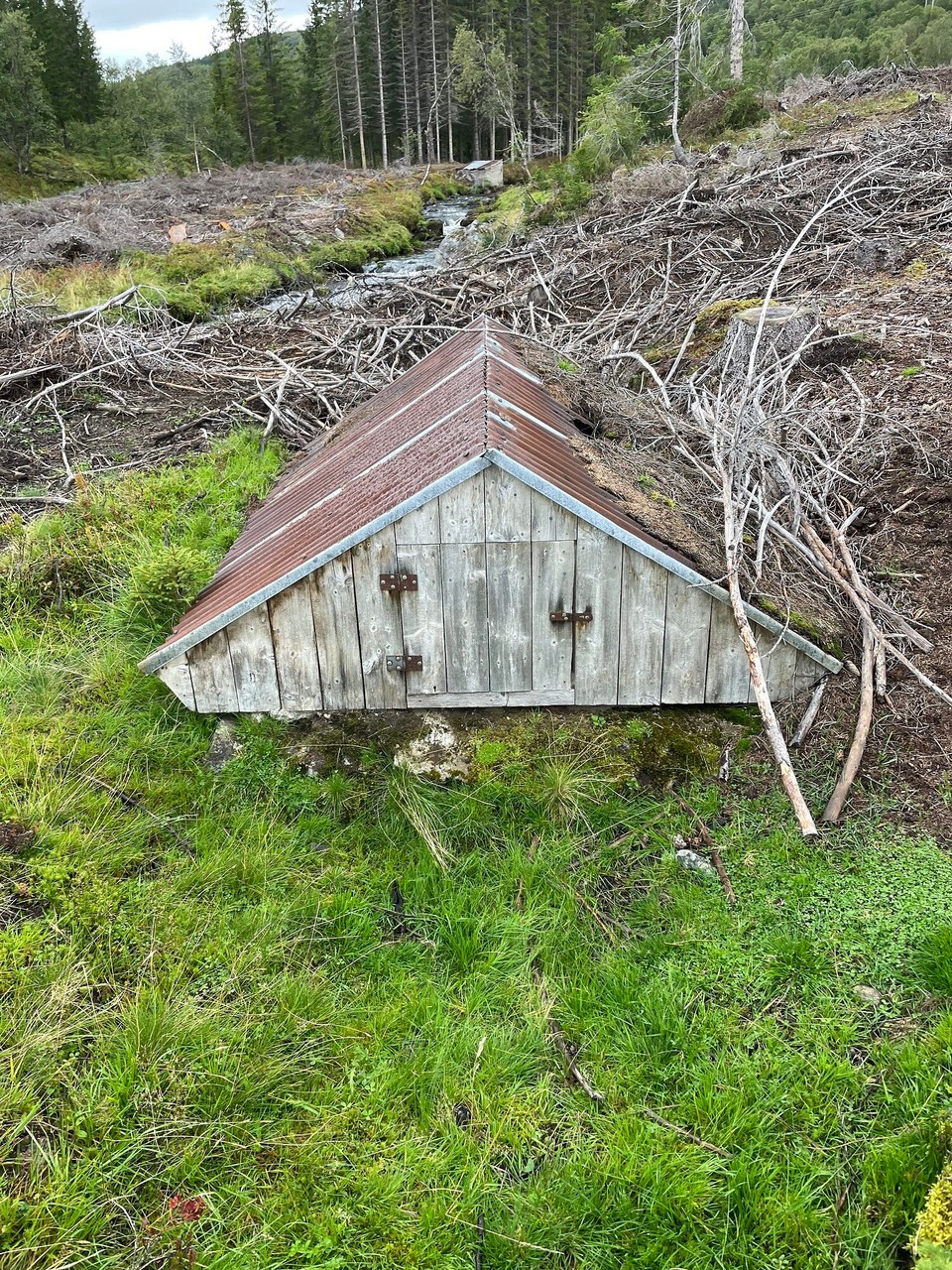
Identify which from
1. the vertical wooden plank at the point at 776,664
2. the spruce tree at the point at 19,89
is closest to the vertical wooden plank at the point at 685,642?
the vertical wooden plank at the point at 776,664

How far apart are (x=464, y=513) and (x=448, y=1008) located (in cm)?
219

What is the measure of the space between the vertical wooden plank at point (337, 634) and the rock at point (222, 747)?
0.53 meters

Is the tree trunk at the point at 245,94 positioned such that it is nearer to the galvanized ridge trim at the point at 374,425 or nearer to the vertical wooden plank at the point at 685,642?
→ the galvanized ridge trim at the point at 374,425

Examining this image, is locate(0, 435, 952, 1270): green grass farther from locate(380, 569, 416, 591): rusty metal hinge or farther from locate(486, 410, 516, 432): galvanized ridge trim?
locate(486, 410, 516, 432): galvanized ridge trim

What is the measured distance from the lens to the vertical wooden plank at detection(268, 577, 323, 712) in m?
4.29

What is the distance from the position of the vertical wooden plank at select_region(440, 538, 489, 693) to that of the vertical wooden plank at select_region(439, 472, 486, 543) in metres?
0.04

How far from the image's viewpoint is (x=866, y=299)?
8.65 m

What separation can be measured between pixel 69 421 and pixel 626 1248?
958 cm

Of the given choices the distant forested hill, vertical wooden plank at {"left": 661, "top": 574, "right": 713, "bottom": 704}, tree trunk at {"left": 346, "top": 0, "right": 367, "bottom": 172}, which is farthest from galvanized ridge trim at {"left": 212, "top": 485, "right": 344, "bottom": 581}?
tree trunk at {"left": 346, "top": 0, "right": 367, "bottom": 172}

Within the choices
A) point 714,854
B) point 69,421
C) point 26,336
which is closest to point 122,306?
point 26,336

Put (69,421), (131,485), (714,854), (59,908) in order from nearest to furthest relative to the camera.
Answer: (59,908) < (714,854) < (131,485) < (69,421)

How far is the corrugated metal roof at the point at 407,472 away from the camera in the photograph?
4141 millimetres

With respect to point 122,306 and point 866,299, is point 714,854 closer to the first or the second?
point 866,299

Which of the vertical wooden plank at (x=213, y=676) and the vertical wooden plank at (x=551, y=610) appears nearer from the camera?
the vertical wooden plank at (x=551, y=610)
